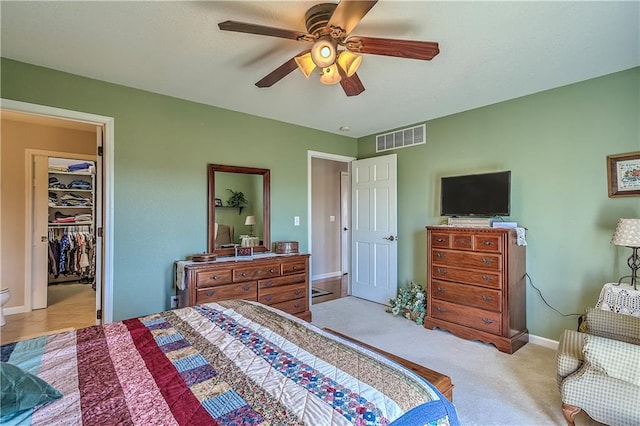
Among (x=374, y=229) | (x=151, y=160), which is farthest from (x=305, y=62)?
(x=374, y=229)

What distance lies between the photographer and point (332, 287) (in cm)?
552

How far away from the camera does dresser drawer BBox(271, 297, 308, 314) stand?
3549mm

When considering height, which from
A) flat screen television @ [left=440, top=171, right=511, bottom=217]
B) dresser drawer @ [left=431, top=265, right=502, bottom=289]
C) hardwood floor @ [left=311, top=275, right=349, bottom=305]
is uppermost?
flat screen television @ [left=440, top=171, right=511, bottom=217]

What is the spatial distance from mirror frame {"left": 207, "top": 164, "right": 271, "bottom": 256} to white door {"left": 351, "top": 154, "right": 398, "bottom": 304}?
4.98 ft

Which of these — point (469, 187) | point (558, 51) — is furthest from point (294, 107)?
point (558, 51)

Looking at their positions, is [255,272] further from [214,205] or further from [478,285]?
[478,285]

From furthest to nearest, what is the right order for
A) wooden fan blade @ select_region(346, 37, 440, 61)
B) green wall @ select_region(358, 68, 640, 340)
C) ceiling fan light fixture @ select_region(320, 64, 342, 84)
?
green wall @ select_region(358, 68, 640, 340)
ceiling fan light fixture @ select_region(320, 64, 342, 84)
wooden fan blade @ select_region(346, 37, 440, 61)

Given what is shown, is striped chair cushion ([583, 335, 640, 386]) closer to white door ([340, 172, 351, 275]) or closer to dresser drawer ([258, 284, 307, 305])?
dresser drawer ([258, 284, 307, 305])

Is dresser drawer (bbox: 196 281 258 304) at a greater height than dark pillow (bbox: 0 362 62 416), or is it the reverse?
dark pillow (bbox: 0 362 62 416)

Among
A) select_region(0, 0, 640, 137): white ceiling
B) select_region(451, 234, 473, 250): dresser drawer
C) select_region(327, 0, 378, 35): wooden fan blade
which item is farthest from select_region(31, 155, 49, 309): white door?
select_region(451, 234, 473, 250): dresser drawer

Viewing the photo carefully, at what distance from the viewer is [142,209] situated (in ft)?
10.2

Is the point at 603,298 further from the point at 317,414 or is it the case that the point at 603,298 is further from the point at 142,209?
the point at 142,209

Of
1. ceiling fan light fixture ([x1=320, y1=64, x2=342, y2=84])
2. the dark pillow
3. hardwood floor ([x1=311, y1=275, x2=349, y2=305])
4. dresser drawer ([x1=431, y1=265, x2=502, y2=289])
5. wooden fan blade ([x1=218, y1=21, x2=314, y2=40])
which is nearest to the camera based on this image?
the dark pillow

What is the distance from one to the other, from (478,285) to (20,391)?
3337mm
